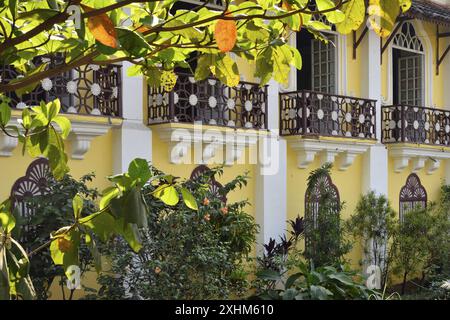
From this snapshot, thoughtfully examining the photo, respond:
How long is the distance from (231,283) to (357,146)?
5.52m

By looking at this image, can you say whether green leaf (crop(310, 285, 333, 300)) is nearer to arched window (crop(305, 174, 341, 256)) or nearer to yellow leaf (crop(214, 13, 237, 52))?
arched window (crop(305, 174, 341, 256))

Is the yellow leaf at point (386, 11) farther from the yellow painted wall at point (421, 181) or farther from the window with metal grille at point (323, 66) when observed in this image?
the yellow painted wall at point (421, 181)

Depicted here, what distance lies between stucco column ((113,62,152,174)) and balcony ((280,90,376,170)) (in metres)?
3.08

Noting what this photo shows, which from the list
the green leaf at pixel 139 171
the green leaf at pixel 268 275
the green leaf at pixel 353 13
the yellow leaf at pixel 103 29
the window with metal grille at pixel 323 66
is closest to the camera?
the yellow leaf at pixel 103 29

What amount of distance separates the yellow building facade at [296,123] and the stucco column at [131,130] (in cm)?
2

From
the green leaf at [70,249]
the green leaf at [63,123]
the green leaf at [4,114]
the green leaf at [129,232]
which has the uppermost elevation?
the green leaf at [4,114]

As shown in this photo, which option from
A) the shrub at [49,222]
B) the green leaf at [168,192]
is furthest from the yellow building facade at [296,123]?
the green leaf at [168,192]

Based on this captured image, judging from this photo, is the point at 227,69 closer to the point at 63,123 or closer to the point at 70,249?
the point at 63,123

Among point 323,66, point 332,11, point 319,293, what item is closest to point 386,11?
point 332,11

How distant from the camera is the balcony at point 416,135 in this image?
16250 millimetres

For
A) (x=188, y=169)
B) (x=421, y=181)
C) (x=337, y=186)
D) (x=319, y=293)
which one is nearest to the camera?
(x=319, y=293)

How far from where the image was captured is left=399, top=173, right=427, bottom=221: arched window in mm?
17266

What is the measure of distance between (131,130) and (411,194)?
25.6 feet

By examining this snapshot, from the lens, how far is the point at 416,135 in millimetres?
16656
